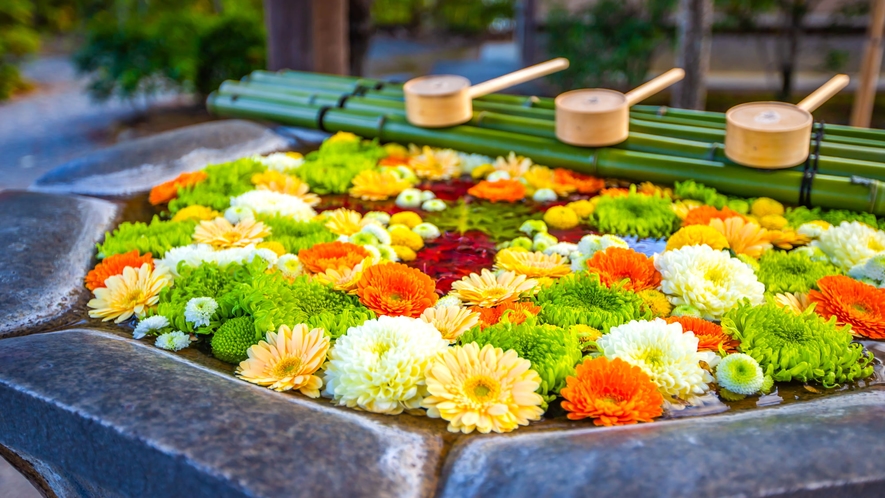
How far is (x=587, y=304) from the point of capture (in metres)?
1.63

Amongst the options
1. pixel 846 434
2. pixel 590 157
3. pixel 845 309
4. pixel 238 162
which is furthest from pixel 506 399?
pixel 238 162

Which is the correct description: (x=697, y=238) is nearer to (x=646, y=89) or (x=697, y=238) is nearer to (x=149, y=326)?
(x=646, y=89)

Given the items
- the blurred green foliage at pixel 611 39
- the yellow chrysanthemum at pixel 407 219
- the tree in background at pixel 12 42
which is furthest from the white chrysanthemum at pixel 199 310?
the tree in background at pixel 12 42

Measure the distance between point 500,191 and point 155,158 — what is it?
1265mm

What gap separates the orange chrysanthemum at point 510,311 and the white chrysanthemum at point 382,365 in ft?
0.49

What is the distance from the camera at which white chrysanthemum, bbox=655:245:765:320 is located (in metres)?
1.61

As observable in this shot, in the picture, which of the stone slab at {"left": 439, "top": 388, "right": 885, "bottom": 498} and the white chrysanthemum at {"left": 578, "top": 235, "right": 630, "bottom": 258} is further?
the white chrysanthemum at {"left": 578, "top": 235, "right": 630, "bottom": 258}

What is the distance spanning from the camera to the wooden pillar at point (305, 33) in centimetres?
427

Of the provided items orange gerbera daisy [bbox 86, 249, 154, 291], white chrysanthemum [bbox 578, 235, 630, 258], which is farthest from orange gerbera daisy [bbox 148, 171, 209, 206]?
white chrysanthemum [bbox 578, 235, 630, 258]

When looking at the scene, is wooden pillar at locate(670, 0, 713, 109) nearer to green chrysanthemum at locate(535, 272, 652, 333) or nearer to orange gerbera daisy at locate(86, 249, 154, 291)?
green chrysanthemum at locate(535, 272, 652, 333)

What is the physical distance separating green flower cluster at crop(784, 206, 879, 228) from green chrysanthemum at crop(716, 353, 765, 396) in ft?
2.62

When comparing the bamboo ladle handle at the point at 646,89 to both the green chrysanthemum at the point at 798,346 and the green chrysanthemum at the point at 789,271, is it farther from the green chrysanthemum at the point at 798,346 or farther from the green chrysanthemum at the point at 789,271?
the green chrysanthemum at the point at 798,346

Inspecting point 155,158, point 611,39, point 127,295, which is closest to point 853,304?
point 127,295

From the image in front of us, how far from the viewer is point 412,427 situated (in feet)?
4.28
